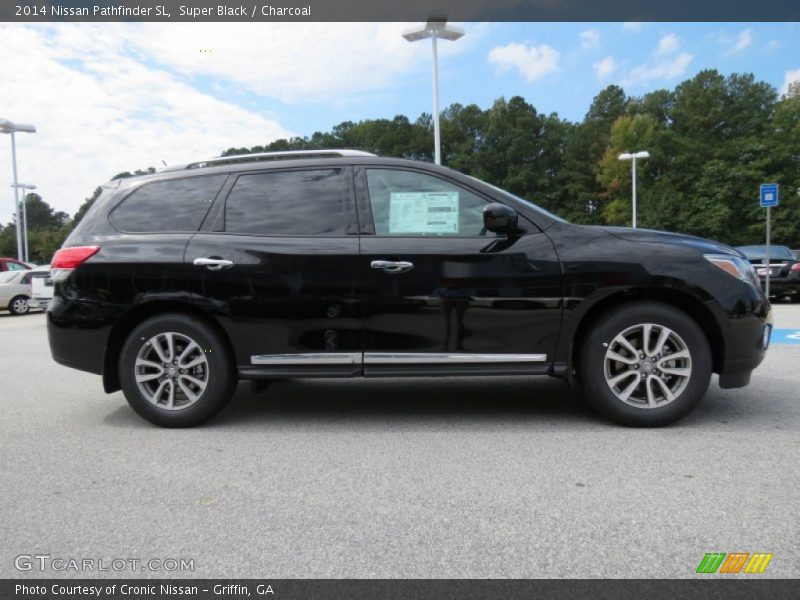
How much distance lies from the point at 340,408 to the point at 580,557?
267 cm

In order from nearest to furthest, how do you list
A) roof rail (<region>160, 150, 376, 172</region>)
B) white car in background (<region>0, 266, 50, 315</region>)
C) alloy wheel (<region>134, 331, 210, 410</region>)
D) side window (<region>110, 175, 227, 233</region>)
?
alloy wheel (<region>134, 331, 210, 410</region>)
side window (<region>110, 175, 227, 233</region>)
roof rail (<region>160, 150, 376, 172</region>)
white car in background (<region>0, 266, 50, 315</region>)

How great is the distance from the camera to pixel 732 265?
3984 millimetres

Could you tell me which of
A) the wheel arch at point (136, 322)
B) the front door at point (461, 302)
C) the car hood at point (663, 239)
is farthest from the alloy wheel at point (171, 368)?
the car hood at point (663, 239)

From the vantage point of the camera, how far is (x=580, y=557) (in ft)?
7.59

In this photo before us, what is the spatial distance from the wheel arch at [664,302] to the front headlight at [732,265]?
0.93 ft

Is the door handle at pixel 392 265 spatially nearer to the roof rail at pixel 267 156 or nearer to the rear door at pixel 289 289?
the rear door at pixel 289 289

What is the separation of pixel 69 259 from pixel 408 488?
2.98 m

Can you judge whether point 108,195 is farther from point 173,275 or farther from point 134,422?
point 134,422

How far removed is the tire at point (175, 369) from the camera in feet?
13.5

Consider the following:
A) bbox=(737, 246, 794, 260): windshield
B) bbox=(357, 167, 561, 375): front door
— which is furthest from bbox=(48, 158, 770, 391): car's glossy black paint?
bbox=(737, 246, 794, 260): windshield

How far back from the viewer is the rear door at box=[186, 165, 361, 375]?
4.02 metres

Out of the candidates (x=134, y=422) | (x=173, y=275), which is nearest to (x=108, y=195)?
(x=173, y=275)

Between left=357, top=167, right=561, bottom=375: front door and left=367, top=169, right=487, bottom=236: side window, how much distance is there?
0.07 metres
